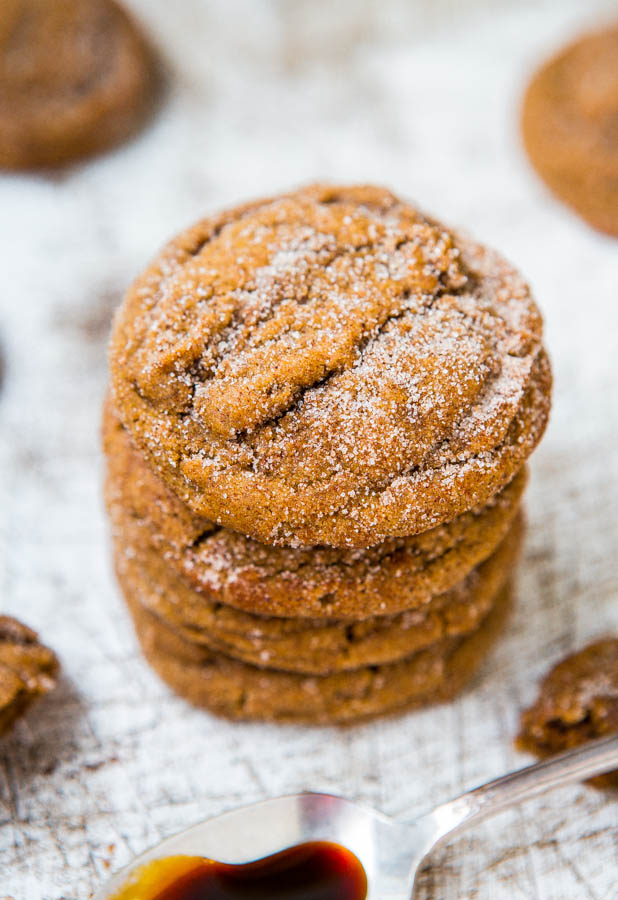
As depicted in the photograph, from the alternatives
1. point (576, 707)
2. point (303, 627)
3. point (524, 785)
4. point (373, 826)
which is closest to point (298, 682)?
point (303, 627)

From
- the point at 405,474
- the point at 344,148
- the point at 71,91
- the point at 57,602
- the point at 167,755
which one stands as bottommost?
the point at 167,755

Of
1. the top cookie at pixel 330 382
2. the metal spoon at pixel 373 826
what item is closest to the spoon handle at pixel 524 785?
the metal spoon at pixel 373 826

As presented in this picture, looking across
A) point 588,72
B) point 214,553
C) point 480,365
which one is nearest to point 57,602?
point 214,553

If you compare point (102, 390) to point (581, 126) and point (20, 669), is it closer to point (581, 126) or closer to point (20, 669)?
point (20, 669)

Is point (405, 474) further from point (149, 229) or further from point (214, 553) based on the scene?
point (149, 229)

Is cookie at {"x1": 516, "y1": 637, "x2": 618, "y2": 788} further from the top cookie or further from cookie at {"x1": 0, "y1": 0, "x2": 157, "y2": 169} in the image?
cookie at {"x1": 0, "y1": 0, "x2": 157, "y2": 169}

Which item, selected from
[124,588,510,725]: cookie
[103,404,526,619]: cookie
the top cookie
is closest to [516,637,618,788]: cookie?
[124,588,510,725]: cookie

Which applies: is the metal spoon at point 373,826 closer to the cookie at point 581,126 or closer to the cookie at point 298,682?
the cookie at point 298,682
